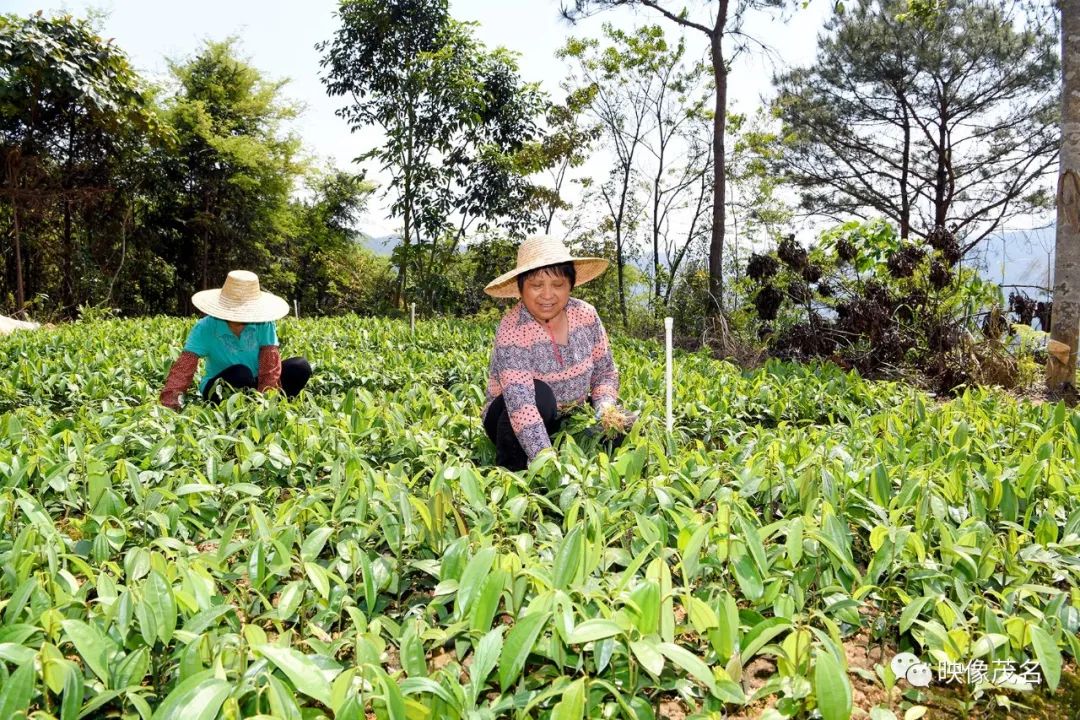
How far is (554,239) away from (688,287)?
8.10 meters

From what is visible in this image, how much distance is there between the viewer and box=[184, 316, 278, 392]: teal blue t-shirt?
3719 millimetres

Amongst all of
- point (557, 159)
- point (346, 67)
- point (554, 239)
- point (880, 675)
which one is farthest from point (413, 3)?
point (880, 675)

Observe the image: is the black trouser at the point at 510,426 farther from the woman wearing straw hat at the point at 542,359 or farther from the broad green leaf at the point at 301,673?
the broad green leaf at the point at 301,673

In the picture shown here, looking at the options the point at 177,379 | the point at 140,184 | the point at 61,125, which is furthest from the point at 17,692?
the point at 140,184

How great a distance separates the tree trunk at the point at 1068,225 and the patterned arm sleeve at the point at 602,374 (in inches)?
128

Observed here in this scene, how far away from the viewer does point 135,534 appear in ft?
6.58

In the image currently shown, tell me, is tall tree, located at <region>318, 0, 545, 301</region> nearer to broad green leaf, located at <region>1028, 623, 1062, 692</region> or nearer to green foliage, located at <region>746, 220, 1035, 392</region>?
green foliage, located at <region>746, 220, 1035, 392</region>

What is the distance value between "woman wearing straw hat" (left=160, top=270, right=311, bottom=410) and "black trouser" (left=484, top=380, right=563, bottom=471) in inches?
52.2

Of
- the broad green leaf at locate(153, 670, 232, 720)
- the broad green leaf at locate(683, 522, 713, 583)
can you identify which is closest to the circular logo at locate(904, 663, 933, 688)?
the broad green leaf at locate(683, 522, 713, 583)

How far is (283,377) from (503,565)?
9.50ft

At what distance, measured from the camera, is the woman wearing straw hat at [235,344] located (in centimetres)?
352

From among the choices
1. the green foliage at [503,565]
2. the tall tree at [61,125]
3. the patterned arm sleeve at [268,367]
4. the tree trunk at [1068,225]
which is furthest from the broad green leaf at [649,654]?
the tall tree at [61,125]

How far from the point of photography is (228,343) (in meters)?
3.81

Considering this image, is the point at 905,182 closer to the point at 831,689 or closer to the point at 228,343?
the point at 228,343
